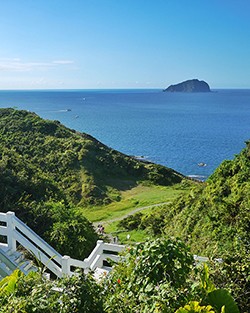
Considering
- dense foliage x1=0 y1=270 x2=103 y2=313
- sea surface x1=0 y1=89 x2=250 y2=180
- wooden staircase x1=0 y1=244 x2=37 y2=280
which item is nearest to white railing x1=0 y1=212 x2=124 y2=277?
wooden staircase x1=0 y1=244 x2=37 y2=280

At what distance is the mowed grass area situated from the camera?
29106 mm

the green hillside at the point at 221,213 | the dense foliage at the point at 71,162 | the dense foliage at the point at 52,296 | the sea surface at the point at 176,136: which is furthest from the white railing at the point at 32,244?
the sea surface at the point at 176,136

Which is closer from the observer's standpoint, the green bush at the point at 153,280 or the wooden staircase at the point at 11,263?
the green bush at the point at 153,280

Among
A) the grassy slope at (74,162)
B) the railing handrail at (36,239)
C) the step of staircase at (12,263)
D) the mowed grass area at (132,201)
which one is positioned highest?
the railing handrail at (36,239)

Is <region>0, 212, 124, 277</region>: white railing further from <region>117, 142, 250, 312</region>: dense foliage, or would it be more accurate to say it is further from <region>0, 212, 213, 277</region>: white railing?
<region>117, 142, 250, 312</region>: dense foliage

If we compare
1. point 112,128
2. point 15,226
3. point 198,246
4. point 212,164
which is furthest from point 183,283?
point 112,128

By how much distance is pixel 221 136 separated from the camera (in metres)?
92.9

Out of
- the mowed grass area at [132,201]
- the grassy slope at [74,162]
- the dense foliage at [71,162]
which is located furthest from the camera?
the grassy slope at [74,162]

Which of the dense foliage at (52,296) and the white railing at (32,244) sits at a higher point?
the dense foliage at (52,296)

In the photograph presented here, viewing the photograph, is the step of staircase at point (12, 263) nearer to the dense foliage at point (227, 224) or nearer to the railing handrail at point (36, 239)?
the railing handrail at point (36, 239)

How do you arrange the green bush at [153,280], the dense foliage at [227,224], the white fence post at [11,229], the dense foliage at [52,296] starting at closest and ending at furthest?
1. the dense foliage at [52,296]
2. the green bush at [153,280]
3. the dense foliage at [227,224]
4. the white fence post at [11,229]

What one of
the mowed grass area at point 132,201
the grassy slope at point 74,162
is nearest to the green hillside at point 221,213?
the mowed grass area at point 132,201

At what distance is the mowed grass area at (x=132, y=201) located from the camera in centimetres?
2911

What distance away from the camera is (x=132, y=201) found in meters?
33.5
